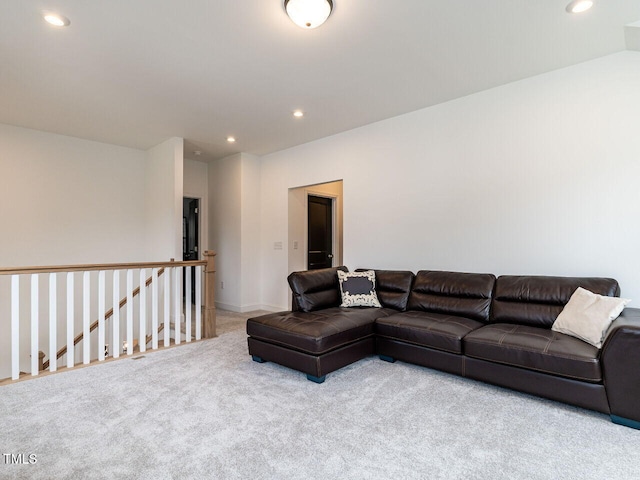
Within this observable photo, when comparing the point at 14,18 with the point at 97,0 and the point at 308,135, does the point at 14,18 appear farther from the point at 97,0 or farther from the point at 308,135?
the point at 308,135

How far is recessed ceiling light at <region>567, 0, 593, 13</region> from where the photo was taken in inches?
88.2

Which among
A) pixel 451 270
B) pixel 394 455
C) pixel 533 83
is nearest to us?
pixel 394 455

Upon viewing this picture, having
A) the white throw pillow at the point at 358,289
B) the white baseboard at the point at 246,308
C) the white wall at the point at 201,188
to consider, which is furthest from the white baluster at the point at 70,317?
the white wall at the point at 201,188

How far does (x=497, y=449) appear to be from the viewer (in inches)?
73.1

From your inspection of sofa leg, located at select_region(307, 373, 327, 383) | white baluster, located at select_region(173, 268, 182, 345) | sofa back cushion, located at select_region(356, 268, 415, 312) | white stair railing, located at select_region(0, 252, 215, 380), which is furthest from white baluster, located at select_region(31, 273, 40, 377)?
sofa back cushion, located at select_region(356, 268, 415, 312)

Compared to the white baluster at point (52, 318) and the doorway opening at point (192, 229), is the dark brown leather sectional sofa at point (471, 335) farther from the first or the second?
the doorway opening at point (192, 229)

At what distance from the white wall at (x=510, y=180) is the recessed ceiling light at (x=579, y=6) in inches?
34.6

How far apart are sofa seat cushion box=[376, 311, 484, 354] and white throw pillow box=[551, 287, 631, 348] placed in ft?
2.11

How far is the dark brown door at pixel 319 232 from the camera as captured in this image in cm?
597

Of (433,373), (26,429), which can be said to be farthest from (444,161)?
(26,429)

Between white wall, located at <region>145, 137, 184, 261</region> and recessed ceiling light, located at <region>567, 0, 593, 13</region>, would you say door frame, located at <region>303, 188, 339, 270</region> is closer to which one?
white wall, located at <region>145, 137, 184, 261</region>

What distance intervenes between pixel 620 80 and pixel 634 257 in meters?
1.48

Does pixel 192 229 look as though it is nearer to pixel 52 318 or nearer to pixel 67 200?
pixel 67 200

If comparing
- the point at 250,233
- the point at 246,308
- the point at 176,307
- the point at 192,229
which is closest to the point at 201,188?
the point at 192,229
